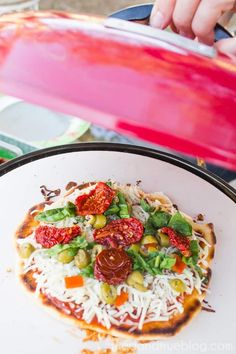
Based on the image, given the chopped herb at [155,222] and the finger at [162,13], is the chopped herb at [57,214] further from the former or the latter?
Result: the finger at [162,13]

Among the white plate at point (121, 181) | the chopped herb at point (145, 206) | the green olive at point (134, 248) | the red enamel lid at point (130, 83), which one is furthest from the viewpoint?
the chopped herb at point (145, 206)

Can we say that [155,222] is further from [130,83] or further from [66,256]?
[130,83]

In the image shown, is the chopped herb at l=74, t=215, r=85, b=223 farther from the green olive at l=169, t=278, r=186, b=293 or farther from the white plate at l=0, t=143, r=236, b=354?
the green olive at l=169, t=278, r=186, b=293

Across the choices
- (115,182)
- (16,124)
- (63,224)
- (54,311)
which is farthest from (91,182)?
(16,124)

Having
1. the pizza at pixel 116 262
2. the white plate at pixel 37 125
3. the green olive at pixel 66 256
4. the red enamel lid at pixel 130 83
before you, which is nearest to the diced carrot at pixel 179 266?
the pizza at pixel 116 262

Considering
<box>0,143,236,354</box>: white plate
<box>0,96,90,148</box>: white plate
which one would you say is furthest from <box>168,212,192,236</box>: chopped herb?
<box>0,96,90,148</box>: white plate

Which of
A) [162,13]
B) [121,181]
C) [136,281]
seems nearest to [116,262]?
[136,281]
